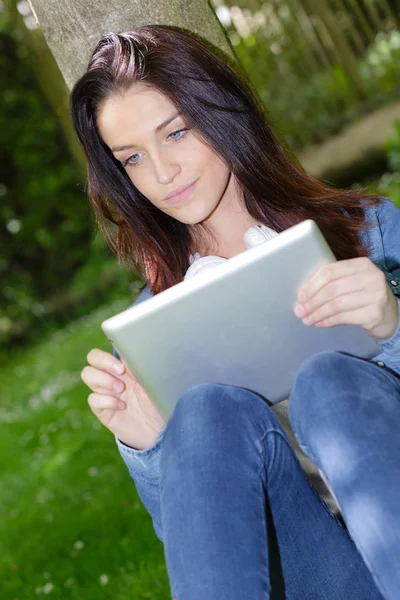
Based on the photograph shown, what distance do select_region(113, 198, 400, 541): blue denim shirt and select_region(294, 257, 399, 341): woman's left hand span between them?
0.11 m

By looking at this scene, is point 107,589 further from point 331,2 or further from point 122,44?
point 331,2

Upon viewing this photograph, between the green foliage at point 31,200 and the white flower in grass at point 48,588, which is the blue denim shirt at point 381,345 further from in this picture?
the green foliage at point 31,200

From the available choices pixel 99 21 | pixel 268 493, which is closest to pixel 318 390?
pixel 268 493

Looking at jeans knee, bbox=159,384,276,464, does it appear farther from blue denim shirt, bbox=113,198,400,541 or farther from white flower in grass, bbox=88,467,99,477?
white flower in grass, bbox=88,467,99,477

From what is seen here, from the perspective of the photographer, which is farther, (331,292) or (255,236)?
(255,236)

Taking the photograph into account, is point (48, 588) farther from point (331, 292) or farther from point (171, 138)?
point (331, 292)

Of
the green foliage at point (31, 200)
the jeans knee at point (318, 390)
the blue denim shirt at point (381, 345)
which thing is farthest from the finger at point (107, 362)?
the green foliage at point (31, 200)

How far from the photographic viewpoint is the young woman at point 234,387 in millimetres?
1224

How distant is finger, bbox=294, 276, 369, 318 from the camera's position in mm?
1281

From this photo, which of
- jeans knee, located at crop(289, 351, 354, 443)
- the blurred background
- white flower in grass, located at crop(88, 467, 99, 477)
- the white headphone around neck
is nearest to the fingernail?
the white headphone around neck

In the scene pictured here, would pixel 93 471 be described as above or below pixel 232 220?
below

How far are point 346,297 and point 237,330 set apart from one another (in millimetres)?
201

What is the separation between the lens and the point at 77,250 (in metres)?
9.46

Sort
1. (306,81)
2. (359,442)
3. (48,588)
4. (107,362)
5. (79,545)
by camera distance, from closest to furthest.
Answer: (359,442)
(107,362)
(48,588)
(79,545)
(306,81)
